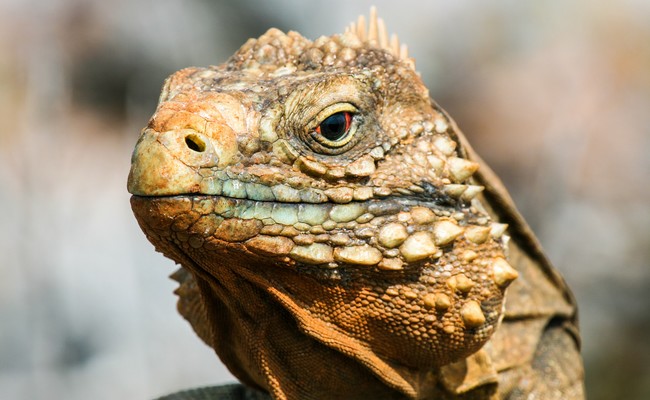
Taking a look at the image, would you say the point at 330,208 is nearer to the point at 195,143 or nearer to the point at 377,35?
the point at 195,143

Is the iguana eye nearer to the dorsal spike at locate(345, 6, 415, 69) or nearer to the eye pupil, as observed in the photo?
the eye pupil

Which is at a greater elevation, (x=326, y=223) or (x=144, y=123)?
(x=144, y=123)

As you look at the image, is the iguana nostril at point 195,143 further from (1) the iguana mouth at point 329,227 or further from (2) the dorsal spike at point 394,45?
(2) the dorsal spike at point 394,45

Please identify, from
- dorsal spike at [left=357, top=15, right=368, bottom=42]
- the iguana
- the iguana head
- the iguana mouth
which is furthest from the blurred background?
the iguana mouth

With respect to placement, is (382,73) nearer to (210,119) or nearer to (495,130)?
(210,119)

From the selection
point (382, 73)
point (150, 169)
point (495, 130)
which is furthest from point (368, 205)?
point (495, 130)

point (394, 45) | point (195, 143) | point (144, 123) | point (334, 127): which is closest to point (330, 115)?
point (334, 127)

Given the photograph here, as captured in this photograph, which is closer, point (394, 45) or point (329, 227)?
point (329, 227)
